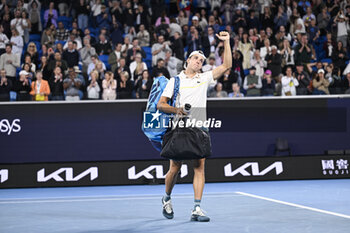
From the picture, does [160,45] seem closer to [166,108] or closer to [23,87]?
[23,87]

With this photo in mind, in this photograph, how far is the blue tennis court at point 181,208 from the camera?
7488mm

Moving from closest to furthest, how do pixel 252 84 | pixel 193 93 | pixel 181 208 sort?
pixel 193 93 < pixel 181 208 < pixel 252 84

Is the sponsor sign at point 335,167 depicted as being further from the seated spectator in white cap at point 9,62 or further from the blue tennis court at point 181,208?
the seated spectator in white cap at point 9,62

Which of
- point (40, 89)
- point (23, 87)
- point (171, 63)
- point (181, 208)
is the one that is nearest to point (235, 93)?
point (171, 63)

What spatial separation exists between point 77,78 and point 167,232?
8.95 m

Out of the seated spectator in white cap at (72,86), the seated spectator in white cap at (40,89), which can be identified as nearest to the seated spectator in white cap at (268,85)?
the seated spectator in white cap at (72,86)

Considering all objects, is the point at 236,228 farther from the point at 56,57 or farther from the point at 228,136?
the point at 56,57

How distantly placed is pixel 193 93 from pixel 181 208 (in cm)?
227

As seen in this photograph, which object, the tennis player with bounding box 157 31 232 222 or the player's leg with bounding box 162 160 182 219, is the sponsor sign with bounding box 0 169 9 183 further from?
the tennis player with bounding box 157 31 232 222

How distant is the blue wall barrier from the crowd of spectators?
294mm

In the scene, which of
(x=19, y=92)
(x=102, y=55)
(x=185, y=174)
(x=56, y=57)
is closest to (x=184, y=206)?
(x=185, y=174)

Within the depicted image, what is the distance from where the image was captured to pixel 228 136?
15.0 meters

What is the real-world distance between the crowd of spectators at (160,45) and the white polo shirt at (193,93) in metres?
6.57

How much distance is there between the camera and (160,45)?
18.7m
